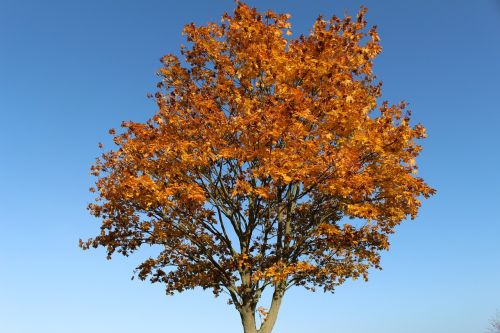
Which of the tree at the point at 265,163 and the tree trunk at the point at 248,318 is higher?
the tree at the point at 265,163

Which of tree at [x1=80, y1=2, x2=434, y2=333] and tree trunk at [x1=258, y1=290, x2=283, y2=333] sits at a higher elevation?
tree at [x1=80, y1=2, x2=434, y2=333]

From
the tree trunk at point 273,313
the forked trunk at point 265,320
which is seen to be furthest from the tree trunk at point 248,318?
the tree trunk at point 273,313

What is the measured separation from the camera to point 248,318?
45.7 ft

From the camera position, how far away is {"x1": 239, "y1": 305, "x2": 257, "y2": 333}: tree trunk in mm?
13867

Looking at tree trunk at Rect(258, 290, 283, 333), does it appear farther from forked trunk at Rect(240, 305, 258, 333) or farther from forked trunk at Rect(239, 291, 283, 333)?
forked trunk at Rect(240, 305, 258, 333)

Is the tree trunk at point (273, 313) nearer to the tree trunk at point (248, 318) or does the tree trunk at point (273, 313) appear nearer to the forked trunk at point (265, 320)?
the forked trunk at point (265, 320)

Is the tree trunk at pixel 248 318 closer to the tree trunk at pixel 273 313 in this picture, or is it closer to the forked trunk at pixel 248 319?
the forked trunk at pixel 248 319

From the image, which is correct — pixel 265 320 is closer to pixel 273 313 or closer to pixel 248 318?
pixel 273 313

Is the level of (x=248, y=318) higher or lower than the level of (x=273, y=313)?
lower

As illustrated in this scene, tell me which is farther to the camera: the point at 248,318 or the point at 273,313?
the point at 273,313

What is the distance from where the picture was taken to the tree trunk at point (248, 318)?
13867 millimetres

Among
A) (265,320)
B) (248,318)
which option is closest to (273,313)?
(265,320)

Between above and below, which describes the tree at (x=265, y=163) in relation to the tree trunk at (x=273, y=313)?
above

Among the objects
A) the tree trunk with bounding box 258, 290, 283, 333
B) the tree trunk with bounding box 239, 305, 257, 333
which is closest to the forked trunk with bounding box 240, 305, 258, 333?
the tree trunk with bounding box 239, 305, 257, 333
